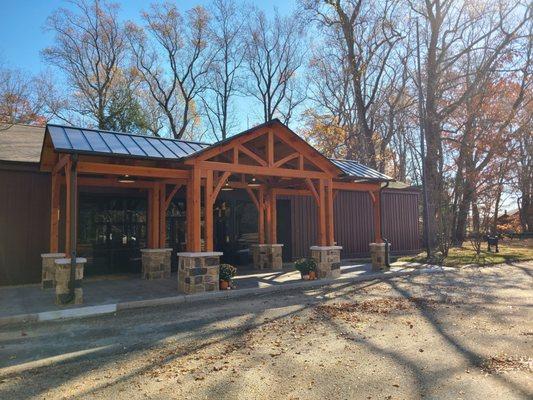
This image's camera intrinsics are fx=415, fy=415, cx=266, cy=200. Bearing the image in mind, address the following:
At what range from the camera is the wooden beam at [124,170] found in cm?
841

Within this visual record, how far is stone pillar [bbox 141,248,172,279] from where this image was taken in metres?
11.5

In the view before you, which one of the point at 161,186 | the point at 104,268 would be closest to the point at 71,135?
the point at 161,186

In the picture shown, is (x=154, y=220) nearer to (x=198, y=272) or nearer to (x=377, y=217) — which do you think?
(x=198, y=272)

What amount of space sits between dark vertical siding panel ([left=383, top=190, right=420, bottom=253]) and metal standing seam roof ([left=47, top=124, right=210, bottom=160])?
36.6 ft

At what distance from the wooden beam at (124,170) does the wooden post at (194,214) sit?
11.8 inches

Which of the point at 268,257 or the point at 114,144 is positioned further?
the point at 268,257

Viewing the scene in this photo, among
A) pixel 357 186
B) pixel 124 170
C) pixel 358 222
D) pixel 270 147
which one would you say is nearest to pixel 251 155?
pixel 270 147

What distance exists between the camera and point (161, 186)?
11773mm

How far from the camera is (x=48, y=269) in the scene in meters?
10.1

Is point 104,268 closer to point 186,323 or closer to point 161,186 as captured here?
point 161,186

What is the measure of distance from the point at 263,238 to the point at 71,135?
6.88m

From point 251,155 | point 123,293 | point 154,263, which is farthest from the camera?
point 154,263

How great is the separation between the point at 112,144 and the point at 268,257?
6497 mm

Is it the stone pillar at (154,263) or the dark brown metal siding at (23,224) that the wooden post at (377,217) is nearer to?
the stone pillar at (154,263)
